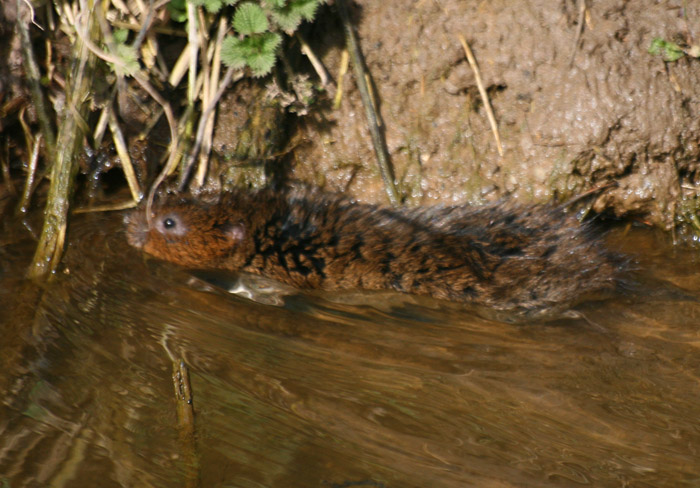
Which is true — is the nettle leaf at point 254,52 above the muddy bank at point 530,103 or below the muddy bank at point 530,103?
above

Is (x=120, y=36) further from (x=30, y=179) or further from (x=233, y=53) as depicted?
(x=30, y=179)

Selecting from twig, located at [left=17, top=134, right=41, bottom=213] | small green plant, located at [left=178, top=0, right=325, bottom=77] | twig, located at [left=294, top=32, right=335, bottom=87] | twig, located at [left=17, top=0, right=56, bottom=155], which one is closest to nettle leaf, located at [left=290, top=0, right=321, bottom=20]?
small green plant, located at [left=178, top=0, right=325, bottom=77]

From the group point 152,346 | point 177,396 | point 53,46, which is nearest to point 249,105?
point 53,46

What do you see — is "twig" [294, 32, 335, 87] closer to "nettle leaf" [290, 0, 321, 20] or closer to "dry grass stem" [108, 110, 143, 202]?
"nettle leaf" [290, 0, 321, 20]

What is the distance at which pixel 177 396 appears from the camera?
2818 mm

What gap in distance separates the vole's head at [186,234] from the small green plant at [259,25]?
847 millimetres

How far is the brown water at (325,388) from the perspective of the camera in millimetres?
2596

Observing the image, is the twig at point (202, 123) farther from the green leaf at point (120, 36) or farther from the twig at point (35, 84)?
→ the twig at point (35, 84)

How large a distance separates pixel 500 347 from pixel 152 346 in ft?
5.22

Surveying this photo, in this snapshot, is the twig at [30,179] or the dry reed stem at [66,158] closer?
the dry reed stem at [66,158]

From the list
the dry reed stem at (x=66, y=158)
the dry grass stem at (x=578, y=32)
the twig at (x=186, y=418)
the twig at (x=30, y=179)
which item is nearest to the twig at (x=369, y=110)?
the dry grass stem at (x=578, y=32)

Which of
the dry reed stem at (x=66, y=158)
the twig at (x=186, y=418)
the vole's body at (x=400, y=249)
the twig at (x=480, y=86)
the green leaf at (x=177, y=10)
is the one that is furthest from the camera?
the twig at (x=480, y=86)

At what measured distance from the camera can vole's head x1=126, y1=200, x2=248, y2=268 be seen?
13.6 ft

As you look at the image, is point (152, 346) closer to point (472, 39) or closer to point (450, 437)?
point (450, 437)
